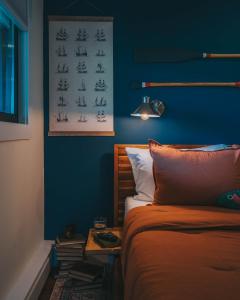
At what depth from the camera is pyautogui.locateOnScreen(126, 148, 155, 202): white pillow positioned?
226 centimetres

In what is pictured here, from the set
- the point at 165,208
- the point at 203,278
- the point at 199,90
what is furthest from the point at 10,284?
the point at 199,90

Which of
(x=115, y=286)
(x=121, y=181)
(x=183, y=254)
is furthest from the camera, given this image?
(x=121, y=181)

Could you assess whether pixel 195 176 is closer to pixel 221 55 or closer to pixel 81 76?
pixel 221 55

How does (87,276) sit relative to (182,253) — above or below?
below

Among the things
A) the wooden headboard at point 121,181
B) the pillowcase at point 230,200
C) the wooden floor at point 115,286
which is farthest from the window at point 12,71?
the pillowcase at point 230,200

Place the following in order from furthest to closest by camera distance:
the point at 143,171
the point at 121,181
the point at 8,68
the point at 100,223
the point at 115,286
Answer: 1. the point at 121,181
2. the point at 100,223
3. the point at 143,171
4. the point at 8,68
5. the point at 115,286

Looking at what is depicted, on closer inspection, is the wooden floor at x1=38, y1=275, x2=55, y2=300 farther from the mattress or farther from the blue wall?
the mattress

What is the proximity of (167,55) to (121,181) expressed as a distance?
1.10m

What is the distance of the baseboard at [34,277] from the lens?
177cm

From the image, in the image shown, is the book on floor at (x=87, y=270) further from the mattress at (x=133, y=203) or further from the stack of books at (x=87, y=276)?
the mattress at (x=133, y=203)

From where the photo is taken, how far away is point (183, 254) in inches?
47.4

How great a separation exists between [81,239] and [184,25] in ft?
6.33

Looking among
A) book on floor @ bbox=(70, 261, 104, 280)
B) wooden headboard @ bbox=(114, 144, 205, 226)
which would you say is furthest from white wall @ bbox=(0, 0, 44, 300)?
wooden headboard @ bbox=(114, 144, 205, 226)

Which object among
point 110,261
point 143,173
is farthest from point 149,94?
point 110,261
